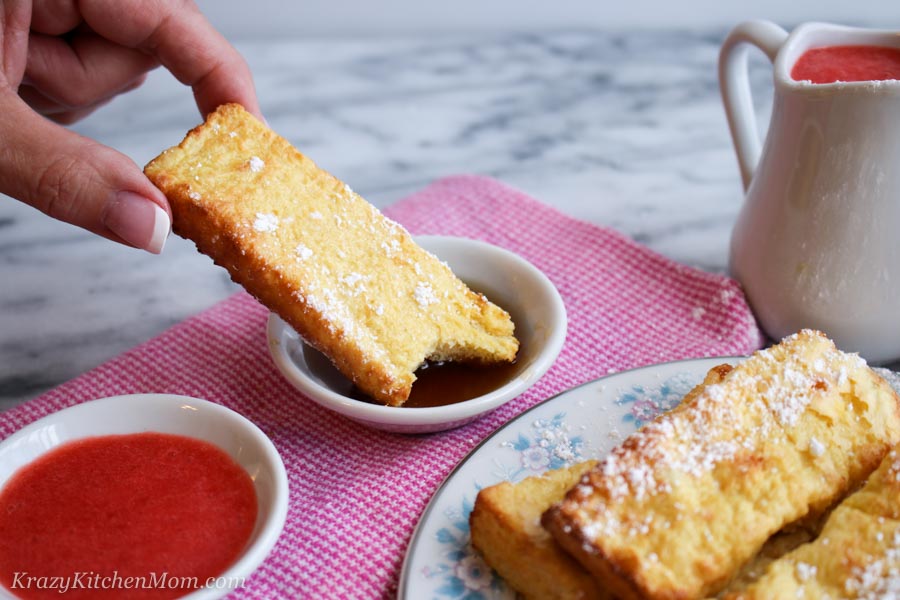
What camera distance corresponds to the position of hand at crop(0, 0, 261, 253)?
1.40 m

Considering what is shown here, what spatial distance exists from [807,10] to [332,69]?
1.78 m

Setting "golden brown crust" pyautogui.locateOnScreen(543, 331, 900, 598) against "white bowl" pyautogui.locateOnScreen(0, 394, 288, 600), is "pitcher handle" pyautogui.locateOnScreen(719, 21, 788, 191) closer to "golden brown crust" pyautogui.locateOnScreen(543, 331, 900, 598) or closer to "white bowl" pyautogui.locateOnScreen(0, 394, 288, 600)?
"golden brown crust" pyautogui.locateOnScreen(543, 331, 900, 598)

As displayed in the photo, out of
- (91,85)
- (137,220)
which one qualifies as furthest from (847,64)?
(91,85)

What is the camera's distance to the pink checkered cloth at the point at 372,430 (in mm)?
1371

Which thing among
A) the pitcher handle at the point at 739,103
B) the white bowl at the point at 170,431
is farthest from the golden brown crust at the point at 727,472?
the pitcher handle at the point at 739,103

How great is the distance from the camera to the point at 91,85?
2125mm

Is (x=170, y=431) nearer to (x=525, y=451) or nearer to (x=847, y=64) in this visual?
(x=525, y=451)

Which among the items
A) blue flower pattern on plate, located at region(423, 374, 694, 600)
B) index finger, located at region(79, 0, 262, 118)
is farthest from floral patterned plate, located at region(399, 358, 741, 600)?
index finger, located at region(79, 0, 262, 118)

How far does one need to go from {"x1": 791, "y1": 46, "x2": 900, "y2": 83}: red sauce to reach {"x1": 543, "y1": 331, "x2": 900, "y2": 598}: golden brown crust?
0.54 meters

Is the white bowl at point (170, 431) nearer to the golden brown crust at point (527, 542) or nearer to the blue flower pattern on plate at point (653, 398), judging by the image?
the golden brown crust at point (527, 542)

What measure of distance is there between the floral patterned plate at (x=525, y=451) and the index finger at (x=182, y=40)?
35.6 inches

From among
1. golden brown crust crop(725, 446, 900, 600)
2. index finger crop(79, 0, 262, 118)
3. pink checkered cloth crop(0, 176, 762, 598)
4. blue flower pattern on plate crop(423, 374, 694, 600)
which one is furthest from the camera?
index finger crop(79, 0, 262, 118)

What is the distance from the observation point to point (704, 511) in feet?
3.83

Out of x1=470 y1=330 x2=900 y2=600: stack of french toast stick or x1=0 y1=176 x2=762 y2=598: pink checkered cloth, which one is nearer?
x1=470 y1=330 x2=900 y2=600: stack of french toast stick
